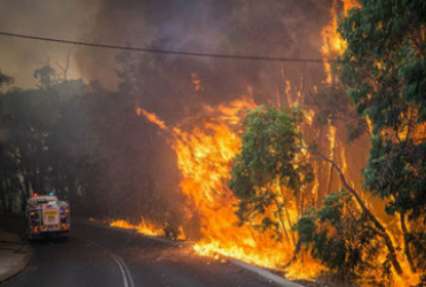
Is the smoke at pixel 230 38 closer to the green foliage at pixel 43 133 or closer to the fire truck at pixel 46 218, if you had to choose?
the fire truck at pixel 46 218

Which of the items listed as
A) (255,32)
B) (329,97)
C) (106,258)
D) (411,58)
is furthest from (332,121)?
(106,258)

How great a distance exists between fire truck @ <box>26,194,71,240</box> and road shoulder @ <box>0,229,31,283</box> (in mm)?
996

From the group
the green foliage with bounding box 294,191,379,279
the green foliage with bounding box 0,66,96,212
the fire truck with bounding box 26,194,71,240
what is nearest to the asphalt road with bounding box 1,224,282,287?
the fire truck with bounding box 26,194,71,240

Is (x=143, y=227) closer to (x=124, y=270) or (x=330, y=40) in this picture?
(x=124, y=270)

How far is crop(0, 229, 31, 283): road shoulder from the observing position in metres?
16.2

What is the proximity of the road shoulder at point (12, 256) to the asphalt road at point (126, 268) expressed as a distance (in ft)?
1.21

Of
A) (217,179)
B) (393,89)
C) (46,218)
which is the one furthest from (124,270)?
(393,89)

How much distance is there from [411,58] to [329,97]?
6105 mm

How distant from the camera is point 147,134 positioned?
33.9 meters

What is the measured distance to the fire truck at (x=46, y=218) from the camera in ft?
79.5

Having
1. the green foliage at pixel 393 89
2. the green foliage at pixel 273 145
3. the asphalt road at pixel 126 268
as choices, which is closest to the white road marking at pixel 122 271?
the asphalt road at pixel 126 268

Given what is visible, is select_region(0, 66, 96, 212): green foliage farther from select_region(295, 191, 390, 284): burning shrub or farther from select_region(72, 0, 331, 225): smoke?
select_region(295, 191, 390, 284): burning shrub

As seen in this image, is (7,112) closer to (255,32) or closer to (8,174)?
(8,174)

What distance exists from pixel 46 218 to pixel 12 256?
433 cm
